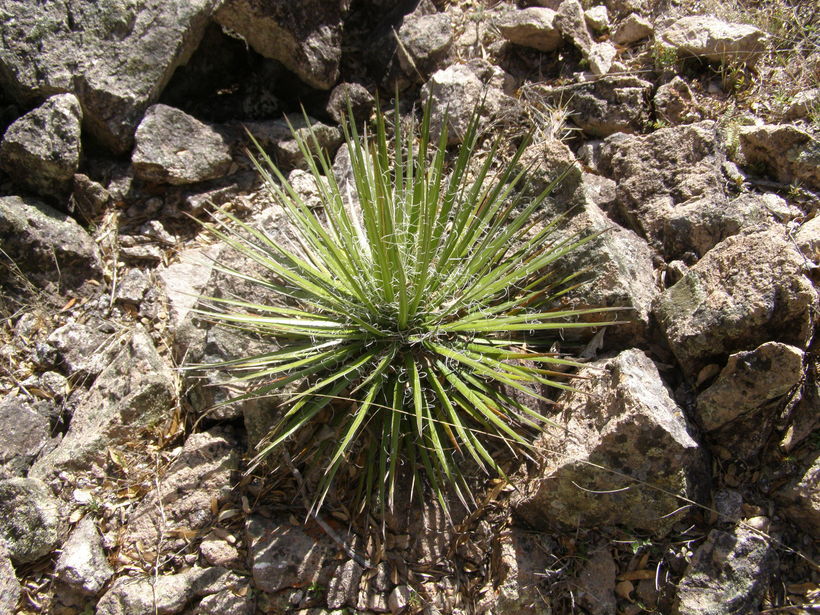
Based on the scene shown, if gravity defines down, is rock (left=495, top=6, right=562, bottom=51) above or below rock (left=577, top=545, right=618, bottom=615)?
above

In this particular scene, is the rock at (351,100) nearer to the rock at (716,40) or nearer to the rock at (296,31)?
the rock at (296,31)

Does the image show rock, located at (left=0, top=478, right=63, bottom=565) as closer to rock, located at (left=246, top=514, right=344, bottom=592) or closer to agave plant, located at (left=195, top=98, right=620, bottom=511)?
rock, located at (left=246, top=514, right=344, bottom=592)

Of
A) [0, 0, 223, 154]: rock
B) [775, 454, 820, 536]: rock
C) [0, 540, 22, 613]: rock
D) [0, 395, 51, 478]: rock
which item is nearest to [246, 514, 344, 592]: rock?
[0, 540, 22, 613]: rock

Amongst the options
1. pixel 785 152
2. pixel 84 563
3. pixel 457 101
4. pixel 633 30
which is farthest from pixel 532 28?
pixel 84 563

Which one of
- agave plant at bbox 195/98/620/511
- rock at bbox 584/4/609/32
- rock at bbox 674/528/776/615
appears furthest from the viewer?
rock at bbox 584/4/609/32

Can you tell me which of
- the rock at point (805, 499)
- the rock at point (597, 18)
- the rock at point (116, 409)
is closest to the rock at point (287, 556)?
the rock at point (116, 409)

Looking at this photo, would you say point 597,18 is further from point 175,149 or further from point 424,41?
point 175,149
